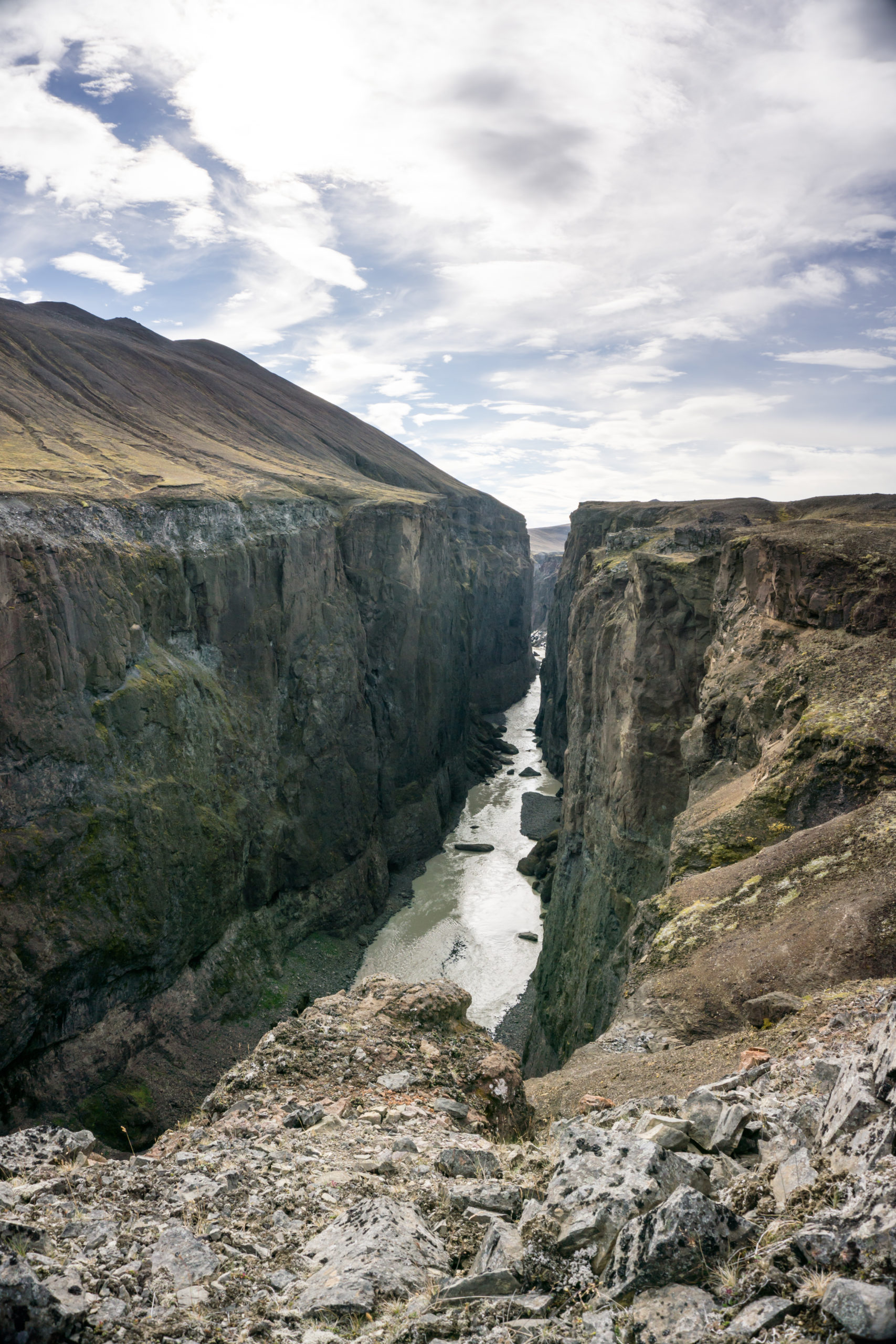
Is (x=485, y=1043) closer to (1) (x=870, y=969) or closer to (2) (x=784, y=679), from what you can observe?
(1) (x=870, y=969)

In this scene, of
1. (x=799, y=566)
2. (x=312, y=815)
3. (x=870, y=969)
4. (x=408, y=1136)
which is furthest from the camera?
(x=312, y=815)

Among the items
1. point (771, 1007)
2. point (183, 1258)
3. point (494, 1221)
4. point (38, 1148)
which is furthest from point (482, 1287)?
point (771, 1007)

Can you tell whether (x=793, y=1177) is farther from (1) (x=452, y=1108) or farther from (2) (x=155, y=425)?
(2) (x=155, y=425)

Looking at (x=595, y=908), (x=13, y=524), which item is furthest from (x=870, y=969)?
(x=13, y=524)

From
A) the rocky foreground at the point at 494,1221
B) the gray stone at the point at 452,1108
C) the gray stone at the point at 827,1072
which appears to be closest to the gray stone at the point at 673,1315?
the rocky foreground at the point at 494,1221

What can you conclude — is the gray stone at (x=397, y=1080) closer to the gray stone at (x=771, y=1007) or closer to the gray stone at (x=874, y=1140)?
the gray stone at (x=771, y=1007)

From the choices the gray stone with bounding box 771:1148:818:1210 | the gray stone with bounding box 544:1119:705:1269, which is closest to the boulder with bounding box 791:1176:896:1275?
the gray stone with bounding box 771:1148:818:1210
